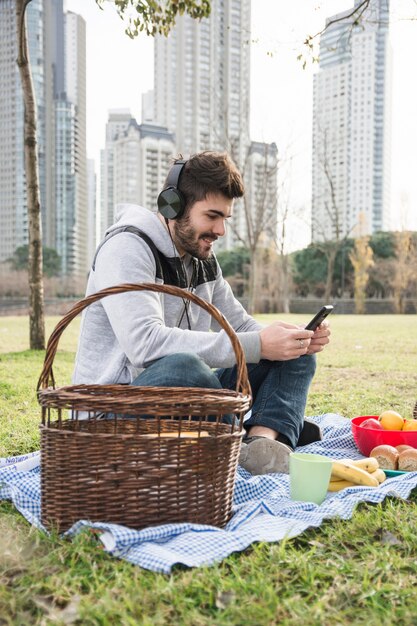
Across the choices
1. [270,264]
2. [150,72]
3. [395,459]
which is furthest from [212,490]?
[150,72]

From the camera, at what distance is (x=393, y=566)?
1515mm

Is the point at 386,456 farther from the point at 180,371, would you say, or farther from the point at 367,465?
the point at 180,371

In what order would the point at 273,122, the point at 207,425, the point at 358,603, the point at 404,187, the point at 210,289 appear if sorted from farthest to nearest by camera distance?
the point at 404,187
the point at 273,122
the point at 210,289
the point at 207,425
the point at 358,603

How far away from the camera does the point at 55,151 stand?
35.6 meters

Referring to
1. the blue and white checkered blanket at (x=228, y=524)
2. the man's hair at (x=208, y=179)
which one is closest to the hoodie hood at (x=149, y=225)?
the man's hair at (x=208, y=179)

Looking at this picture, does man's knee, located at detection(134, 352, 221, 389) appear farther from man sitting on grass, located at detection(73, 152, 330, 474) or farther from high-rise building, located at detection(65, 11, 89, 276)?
high-rise building, located at detection(65, 11, 89, 276)

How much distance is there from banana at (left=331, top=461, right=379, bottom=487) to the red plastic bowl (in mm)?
433

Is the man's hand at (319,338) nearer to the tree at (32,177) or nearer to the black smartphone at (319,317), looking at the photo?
the black smartphone at (319,317)

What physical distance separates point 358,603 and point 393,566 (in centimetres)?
22

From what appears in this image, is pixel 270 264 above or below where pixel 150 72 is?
below

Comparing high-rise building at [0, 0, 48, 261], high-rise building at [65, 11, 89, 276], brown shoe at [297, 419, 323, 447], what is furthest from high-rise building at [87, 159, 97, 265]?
→ brown shoe at [297, 419, 323, 447]

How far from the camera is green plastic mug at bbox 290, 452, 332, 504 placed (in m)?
1.94

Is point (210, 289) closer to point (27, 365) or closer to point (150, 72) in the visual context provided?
point (27, 365)

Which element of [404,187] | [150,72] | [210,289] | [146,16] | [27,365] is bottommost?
[27,365]
